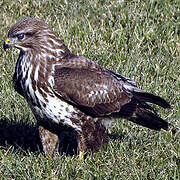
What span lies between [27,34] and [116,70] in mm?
2109

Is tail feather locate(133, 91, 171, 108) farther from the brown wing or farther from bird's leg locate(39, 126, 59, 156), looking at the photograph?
bird's leg locate(39, 126, 59, 156)

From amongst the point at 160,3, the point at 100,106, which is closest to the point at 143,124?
the point at 100,106

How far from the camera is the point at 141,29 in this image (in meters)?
8.48

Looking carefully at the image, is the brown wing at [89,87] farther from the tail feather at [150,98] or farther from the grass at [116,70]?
the grass at [116,70]

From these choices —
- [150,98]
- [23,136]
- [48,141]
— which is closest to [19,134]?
[23,136]

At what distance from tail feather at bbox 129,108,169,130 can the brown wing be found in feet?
0.85

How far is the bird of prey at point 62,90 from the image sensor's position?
5.69 m

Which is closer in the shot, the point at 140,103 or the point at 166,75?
the point at 140,103

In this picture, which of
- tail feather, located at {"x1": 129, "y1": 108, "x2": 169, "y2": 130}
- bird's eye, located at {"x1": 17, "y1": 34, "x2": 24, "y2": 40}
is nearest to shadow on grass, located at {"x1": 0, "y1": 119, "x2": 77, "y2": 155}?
tail feather, located at {"x1": 129, "y1": 108, "x2": 169, "y2": 130}

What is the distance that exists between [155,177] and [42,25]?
2.00m

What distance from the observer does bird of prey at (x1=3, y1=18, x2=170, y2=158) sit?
5.69 meters

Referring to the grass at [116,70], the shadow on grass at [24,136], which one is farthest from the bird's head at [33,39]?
the shadow on grass at [24,136]

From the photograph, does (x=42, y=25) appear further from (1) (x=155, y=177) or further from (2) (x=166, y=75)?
(2) (x=166, y=75)

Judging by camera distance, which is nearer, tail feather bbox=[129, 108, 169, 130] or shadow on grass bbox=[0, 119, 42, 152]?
tail feather bbox=[129, 108, 169, 130]
